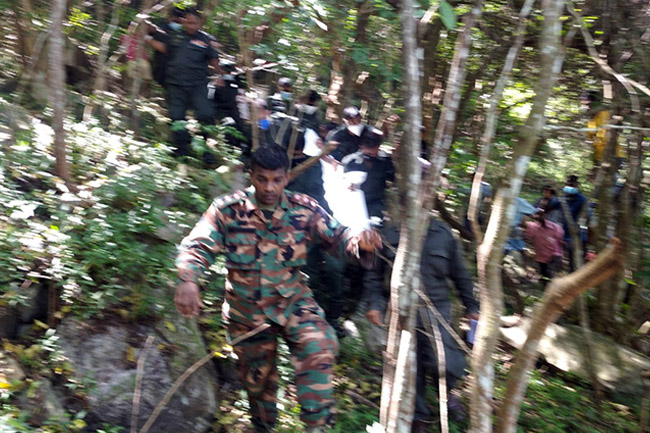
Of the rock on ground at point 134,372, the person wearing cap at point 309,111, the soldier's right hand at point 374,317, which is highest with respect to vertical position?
the person wearing cap at point 309,111

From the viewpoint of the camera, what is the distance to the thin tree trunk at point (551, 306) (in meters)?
1.74

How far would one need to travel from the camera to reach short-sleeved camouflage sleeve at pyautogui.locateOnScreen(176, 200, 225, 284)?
11.1ft

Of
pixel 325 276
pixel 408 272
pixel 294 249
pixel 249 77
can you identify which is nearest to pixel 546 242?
pixel 325 276

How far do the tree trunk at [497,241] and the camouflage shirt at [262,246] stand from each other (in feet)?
4.75

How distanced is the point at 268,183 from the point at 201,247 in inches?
21.2

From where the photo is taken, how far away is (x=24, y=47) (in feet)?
22.5

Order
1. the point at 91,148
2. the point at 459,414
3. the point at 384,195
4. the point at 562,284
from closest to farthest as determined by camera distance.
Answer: the point at 562,284 < the point at 459,414 < the point at 91,148 < the point at 384,195

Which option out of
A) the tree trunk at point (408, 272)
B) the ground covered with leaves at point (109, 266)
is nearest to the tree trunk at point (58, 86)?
the ground covered with leaves at point (109, 266)

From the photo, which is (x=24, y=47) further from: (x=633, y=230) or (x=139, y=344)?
(x=633, y=230)

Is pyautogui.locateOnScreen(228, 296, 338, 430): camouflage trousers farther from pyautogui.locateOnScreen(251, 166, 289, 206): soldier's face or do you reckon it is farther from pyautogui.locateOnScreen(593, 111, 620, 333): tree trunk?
pyautogui.locateOnScreen(593, 111, 620, 333): tree trunk

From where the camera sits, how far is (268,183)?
146 inches

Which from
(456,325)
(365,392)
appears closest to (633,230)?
(456,325)

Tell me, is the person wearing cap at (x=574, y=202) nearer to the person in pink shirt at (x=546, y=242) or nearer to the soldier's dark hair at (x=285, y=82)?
the person in pink shirt at (x=546, y=242)

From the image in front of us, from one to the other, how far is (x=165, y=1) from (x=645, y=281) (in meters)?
5.74
